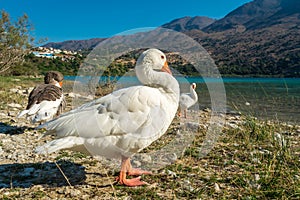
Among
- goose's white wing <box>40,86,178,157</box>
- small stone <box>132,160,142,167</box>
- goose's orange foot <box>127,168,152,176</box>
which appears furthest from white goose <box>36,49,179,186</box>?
small stone <box>132,160,142,167</box>

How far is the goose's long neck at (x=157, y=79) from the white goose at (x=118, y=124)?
21 centimetres

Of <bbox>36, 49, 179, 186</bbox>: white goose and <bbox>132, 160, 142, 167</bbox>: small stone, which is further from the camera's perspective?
<bbox>132, 160, 142, 167</bbox>: small stone

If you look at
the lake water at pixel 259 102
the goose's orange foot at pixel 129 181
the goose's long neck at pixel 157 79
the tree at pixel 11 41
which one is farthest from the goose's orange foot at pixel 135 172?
the tree at pixel 11 41

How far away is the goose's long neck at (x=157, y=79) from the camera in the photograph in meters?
4.27

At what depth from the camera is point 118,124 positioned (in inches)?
149

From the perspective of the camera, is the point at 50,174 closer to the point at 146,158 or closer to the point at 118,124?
the point at 118,124

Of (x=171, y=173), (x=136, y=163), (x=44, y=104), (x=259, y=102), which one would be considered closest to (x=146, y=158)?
(x=136, y=163)

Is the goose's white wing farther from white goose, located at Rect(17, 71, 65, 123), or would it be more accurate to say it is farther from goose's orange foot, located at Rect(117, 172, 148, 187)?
white goose, located at Rect(17, 71, 65, 123)

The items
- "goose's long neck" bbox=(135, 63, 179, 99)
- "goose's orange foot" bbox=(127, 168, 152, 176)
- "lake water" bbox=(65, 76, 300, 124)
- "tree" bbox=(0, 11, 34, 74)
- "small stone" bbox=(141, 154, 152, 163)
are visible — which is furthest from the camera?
"tree" bbox=(0, 11, 34, 74)

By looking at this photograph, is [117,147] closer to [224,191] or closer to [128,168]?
[128,168]

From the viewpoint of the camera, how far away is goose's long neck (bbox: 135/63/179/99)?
427 centimetres

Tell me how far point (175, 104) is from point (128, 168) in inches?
52.2

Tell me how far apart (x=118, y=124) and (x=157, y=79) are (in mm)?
1067

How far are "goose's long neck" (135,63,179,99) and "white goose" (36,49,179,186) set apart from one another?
0.69 feet
